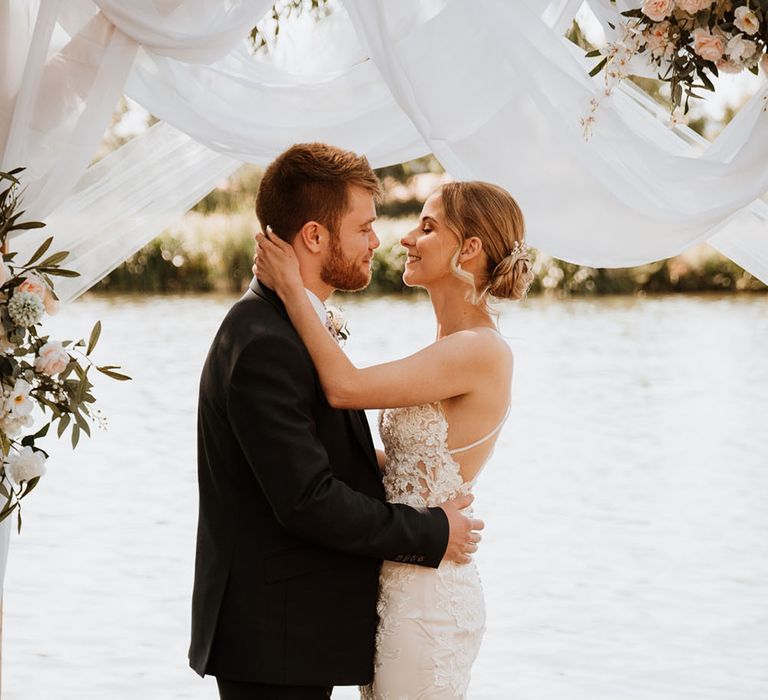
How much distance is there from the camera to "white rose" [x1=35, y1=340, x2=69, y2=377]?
2412 millimetres

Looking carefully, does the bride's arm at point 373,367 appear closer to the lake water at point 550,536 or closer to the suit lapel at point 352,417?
the suit lapel at point 352,417

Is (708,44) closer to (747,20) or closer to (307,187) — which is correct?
(747,20)

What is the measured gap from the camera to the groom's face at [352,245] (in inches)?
87.0

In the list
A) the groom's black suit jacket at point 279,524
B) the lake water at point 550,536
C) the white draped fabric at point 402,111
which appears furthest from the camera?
the lake water at point 550,536

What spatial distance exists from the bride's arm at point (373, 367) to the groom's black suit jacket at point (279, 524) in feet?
0.09

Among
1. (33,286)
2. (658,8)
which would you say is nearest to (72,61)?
(33,286)

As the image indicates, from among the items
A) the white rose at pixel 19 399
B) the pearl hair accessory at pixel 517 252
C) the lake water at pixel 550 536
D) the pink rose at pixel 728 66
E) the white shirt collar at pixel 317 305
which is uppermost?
the pink rose at pixel 728 66

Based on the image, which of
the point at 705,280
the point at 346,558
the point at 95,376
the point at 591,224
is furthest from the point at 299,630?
the point at 705,280

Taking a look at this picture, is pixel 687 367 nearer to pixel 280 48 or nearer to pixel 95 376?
pixel 95 376

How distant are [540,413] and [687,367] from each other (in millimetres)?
2056

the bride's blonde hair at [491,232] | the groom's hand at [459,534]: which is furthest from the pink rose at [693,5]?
the groom's hand at [459,534]

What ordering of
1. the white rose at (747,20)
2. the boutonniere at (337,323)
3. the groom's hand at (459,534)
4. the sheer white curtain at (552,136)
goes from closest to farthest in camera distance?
the groom's hand at (459,534) < the boutonniere at (337,323) < the white rose at (747,20) < the sheer white curtain at (552,136)

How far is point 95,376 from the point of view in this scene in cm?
1005

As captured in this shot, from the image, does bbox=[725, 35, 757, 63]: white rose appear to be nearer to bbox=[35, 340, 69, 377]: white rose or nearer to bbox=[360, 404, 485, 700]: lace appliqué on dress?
bbox=[360, 404, 485, 700]: lace appliqué on dress
